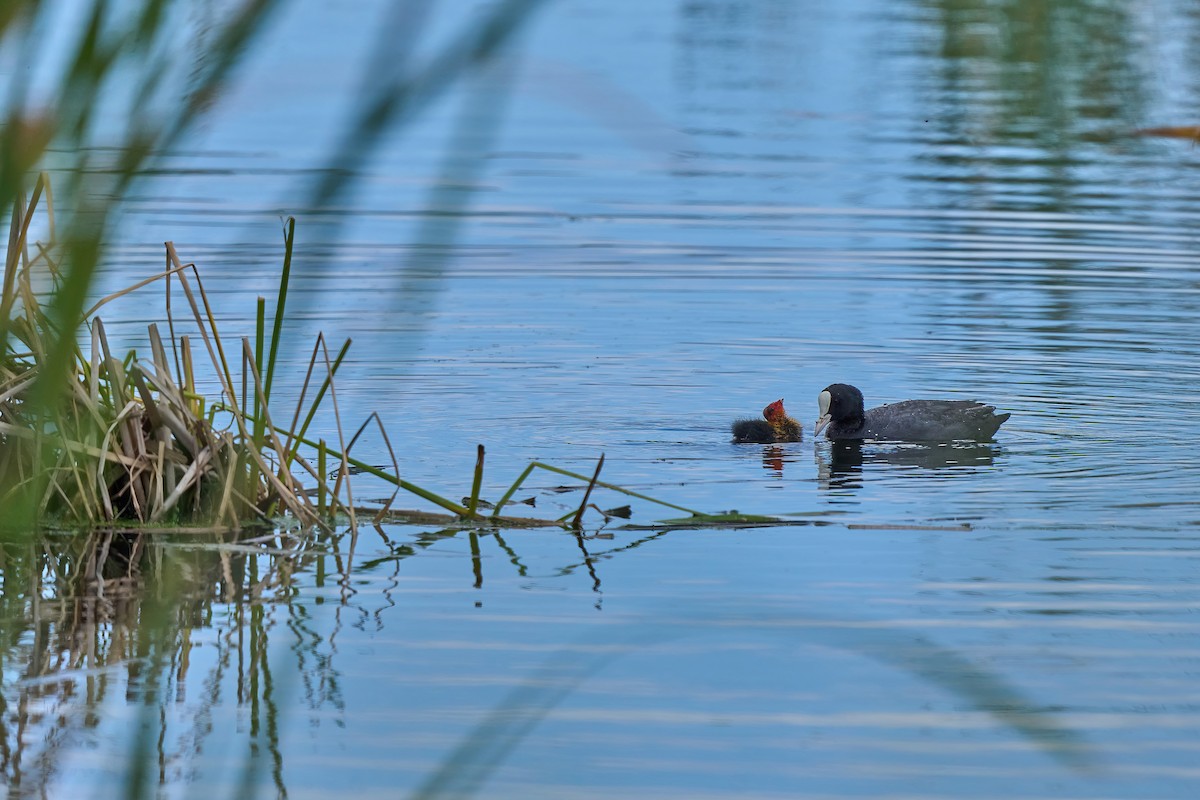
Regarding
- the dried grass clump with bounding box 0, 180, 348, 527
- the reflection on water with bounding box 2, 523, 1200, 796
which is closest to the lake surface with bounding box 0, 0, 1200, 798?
the reflection on water with bounding box 2, 523, 1200, 796

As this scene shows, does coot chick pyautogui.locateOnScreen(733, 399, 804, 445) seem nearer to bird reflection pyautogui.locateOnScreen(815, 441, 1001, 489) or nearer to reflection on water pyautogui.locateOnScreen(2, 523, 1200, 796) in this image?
bird reflection pyautogui.locateOnScreen(815, 441, 1001, 489)

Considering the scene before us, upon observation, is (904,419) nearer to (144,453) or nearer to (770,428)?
(770,428)

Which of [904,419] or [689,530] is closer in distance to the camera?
[689,530]

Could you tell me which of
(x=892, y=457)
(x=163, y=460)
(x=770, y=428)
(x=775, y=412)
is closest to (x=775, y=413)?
(x=775, y=412)

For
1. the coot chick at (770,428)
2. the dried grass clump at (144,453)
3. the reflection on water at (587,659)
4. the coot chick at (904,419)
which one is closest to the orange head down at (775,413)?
the coot chick at (770,428)

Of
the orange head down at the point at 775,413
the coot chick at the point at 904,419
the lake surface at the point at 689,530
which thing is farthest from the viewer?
the orange head down at the point at 775,413

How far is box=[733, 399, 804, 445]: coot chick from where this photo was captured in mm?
8430

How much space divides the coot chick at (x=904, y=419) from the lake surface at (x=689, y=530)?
13 cm

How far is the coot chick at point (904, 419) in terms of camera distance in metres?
8.15

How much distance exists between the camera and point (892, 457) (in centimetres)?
820

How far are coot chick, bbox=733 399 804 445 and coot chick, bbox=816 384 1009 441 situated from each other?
15 centimetres

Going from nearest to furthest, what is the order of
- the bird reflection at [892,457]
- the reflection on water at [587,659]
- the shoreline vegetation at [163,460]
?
the reflection on water at [587,659]
the shoreline vegetation at [163,460]
the bird reflection at [892,457]

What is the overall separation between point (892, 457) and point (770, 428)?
66cm

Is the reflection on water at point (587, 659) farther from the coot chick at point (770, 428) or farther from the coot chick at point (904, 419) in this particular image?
the coot chick at point (770, 428)
